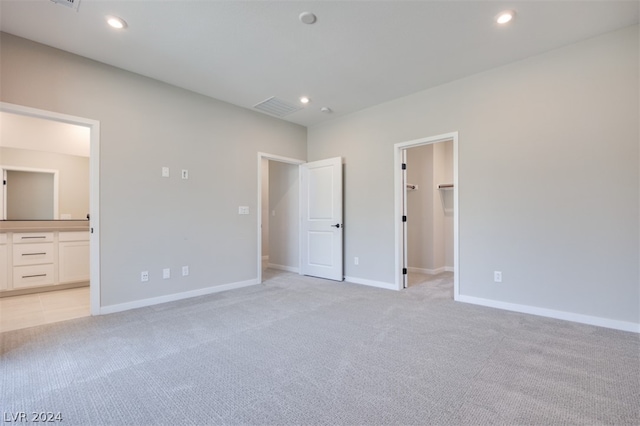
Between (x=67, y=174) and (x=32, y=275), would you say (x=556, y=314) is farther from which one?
(x=67, y=174)

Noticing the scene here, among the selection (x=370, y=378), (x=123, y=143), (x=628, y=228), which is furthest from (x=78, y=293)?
(x=628, y=228)

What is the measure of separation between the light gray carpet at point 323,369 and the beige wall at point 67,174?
267 cm

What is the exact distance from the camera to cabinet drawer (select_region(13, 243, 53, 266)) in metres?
3.86

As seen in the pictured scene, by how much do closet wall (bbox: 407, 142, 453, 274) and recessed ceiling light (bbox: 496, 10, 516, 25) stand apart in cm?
303

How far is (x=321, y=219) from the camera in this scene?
5.00m

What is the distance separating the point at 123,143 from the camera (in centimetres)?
329

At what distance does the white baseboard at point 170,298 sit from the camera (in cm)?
319

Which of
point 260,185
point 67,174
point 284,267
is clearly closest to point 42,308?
point 67,174

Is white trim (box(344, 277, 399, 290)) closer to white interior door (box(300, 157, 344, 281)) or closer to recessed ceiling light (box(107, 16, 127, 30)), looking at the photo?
white interior door (box(300, 157, 344, 281))

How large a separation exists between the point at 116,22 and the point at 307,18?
163 cm

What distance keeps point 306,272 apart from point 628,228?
13.4ft

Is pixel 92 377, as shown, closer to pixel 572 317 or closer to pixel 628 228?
pixel 572 317

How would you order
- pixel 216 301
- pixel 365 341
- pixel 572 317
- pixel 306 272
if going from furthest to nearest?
pixel 306 272 < pixel 216 301 < pixel 572 317 < pixel 365 341

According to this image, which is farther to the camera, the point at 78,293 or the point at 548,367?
the point at 78,293
